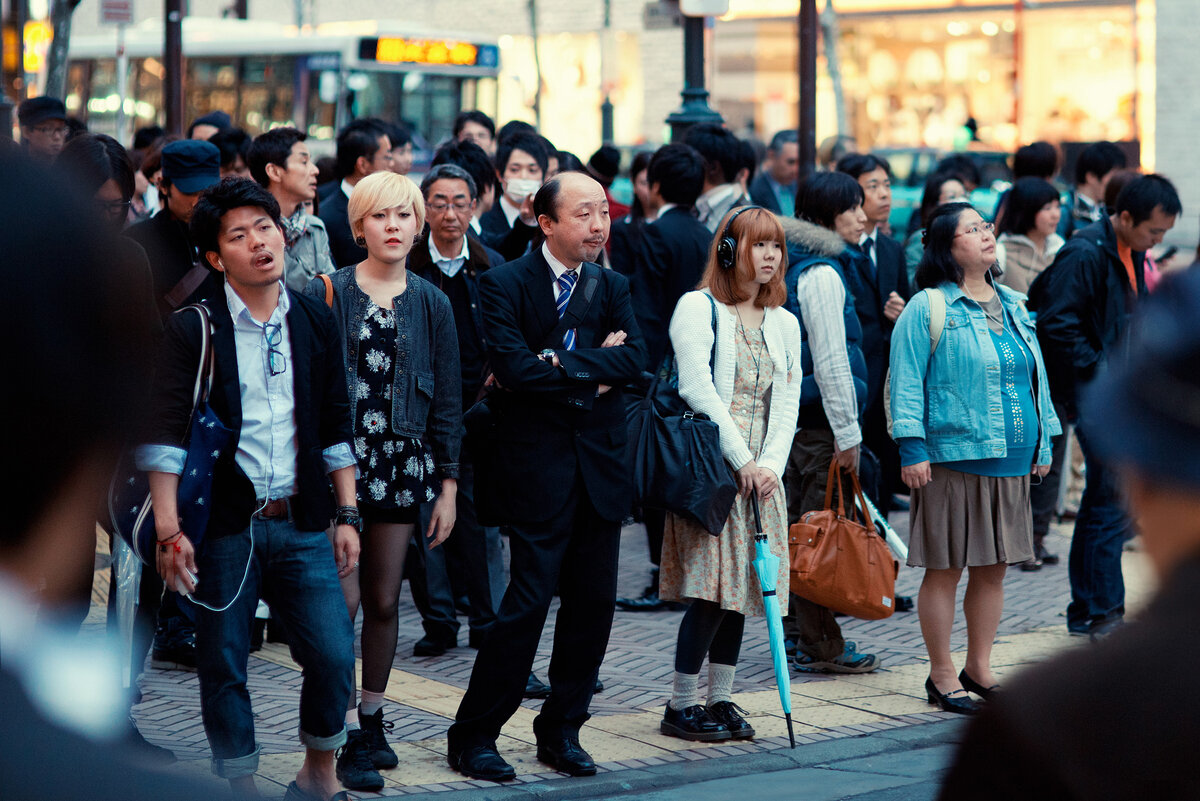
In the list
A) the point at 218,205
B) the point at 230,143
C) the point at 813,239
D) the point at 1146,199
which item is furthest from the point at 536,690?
the point at 230,143

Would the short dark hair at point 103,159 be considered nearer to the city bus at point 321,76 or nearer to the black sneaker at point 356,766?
the black sneaker at point 356,766

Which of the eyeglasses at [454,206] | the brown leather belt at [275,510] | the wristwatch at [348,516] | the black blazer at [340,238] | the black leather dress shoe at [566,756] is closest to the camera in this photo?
the brown leather belt at [275,510]

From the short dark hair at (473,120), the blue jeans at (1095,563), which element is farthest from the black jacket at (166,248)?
the short dark hair at (473,120)

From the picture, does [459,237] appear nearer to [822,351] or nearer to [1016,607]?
[822,351]

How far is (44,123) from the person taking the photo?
8938 mm

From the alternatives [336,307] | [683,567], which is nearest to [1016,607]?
[683,567]

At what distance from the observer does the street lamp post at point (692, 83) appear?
10656mm

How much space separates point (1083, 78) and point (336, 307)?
2983 cm

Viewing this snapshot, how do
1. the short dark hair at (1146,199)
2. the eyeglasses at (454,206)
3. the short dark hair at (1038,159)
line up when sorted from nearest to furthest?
1. the eyeglasses at (454,206)
2. the short dark hair at (1146,199)
3. the short dark hair at (1038,159)

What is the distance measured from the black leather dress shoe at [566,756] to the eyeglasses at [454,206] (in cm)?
224

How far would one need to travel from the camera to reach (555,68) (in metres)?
41.3

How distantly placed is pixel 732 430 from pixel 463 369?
1.57 m

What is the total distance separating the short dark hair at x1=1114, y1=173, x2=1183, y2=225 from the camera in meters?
7.18

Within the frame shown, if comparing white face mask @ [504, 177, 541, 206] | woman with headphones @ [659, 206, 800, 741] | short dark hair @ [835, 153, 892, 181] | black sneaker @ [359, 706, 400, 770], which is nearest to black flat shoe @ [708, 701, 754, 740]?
woman with headphones @ [659, 206, 800, 741]
